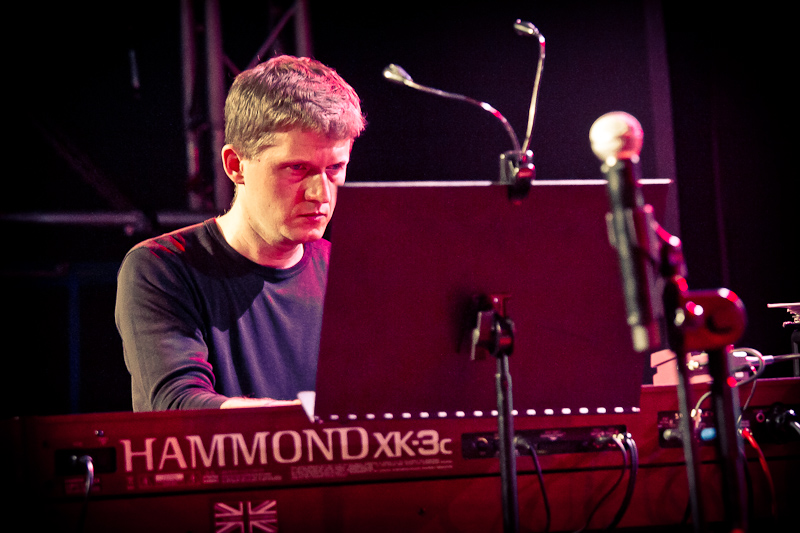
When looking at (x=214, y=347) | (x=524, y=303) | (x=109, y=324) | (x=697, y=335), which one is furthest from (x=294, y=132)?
(x=109, y=324)

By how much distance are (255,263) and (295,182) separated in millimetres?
329

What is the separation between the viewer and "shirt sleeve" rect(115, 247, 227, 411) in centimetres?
163

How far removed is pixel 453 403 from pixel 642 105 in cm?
319

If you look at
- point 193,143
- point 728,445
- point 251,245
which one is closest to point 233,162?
point 251,245

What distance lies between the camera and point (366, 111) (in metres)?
4.14

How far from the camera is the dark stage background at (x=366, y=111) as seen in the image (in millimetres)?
3865

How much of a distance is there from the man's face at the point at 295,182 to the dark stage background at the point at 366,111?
6.95 ft

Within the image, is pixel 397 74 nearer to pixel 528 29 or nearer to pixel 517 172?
pixel 528 29

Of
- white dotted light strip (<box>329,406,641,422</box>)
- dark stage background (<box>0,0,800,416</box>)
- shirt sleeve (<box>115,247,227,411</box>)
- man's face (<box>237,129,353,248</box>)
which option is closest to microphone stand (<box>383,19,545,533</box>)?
white dotted light strip (<box>329,406,641,422</box>)

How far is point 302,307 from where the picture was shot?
2146 mm

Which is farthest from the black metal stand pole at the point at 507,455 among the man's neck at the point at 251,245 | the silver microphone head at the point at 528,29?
the man's neck at the point at 251,245

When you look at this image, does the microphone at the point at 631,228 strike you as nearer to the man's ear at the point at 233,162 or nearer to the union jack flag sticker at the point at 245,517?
the union jack flag sticker at the point at 245,517

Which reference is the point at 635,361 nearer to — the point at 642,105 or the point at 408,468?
the point at 408,468

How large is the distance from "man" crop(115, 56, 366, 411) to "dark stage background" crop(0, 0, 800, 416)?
2000 millimetres
